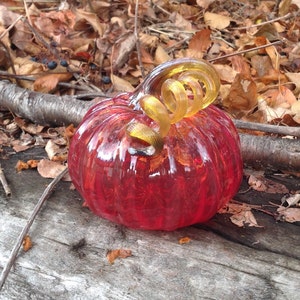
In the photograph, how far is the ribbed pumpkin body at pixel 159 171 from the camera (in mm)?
1126

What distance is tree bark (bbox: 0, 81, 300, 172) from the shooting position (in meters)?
1.46

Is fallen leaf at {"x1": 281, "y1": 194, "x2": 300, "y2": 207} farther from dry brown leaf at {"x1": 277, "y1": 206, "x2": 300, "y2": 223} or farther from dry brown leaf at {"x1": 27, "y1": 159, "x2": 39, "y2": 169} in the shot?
dry brown leaf at {"x1": 27, "y1": 159, "x2": 39, "y2": 169}

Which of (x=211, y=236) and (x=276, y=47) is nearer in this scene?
(x=211, y=236)

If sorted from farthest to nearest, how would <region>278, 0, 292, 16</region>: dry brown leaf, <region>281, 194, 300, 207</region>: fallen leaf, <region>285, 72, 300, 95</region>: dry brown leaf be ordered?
1. <region>278, 0, 292, 16</region>: dry brown leaf
2. <region>285, 72, 300, 95</region>: dry brown leaf
3. <region>281, 194, 300, 207</region>: fallen leaf

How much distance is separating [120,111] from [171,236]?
0.31m

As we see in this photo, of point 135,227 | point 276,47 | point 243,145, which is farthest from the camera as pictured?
point 276,47

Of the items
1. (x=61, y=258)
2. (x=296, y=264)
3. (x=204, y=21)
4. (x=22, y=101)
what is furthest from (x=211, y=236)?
(x=204, y=21)

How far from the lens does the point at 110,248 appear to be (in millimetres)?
1205

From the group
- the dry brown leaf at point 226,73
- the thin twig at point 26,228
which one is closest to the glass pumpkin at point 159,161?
the thin twig at point 26,228

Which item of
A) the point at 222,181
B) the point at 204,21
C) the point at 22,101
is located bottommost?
the point at 204,21

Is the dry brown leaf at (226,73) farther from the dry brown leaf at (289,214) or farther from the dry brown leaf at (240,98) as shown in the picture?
the dry brown leaf at (289,214)

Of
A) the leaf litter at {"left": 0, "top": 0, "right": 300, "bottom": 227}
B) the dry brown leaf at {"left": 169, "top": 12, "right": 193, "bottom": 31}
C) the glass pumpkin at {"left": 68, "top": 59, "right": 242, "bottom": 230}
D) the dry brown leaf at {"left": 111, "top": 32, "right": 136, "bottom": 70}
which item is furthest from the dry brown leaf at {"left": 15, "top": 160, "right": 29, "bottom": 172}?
the dry brown leaf at {"left": 169, "top": 12, "right": 193, "bottom": 31}

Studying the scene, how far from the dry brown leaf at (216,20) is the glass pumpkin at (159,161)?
1.37m

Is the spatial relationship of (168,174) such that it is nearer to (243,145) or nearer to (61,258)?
(61,258)
